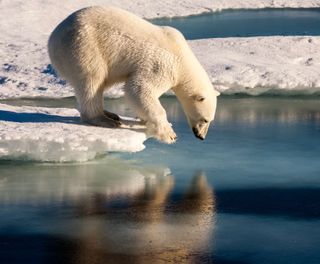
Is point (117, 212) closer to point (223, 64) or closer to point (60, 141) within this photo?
point (60, 141)

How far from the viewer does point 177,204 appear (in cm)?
685

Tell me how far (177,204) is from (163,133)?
1356mm

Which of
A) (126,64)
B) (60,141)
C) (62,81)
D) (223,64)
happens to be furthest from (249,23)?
(60,141)

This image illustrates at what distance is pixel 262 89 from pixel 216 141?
8.66 feet

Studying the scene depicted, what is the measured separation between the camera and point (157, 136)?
8.11 meters

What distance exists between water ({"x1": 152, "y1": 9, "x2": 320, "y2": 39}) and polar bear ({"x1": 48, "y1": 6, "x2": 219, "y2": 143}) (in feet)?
27.1

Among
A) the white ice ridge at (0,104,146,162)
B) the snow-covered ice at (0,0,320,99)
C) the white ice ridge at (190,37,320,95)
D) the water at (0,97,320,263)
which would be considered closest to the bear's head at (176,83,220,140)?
the water at (0,97,320,263)

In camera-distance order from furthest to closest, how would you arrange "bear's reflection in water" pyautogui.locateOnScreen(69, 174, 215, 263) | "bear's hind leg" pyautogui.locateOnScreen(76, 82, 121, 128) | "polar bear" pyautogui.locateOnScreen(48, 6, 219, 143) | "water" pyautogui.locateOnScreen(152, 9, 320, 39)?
"water" pyautogui.locateOnScreen(152, 9, 320, 39) → "bear's hind leg" pyautogui.locateOnScreen(76, 82, 121, 128) → "polar bear" pyautogui.locateOnScreen(48, 6, 219, 143) → "bear's reflection in water" pyautogui.locateOnScreen(69, 174, 215, 263)

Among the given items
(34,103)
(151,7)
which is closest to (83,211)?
(34,103)

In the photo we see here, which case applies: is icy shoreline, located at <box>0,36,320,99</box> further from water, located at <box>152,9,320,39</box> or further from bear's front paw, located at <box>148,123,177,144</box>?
water, located at <box>152,9,320,39</box>

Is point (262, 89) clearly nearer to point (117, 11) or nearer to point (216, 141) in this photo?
point (216, 141)

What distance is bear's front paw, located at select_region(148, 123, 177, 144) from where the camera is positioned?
318 inches

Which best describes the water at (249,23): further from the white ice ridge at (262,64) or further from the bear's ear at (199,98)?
the bear's ear at (199,98)

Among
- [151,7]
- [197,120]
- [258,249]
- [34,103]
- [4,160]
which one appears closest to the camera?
[258,249]
